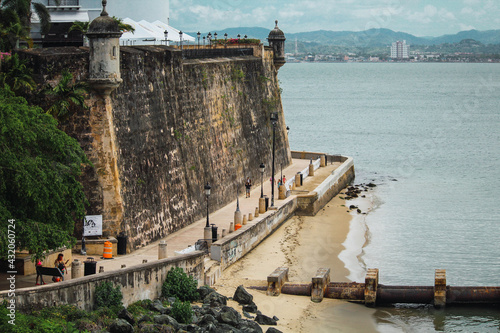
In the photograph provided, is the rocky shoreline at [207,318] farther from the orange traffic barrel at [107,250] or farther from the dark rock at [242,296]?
the orange traffic barrel at [107,250]

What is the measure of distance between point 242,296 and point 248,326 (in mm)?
2725

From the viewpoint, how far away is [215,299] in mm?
27578

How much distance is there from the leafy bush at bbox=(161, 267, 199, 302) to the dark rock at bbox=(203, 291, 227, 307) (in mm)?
420

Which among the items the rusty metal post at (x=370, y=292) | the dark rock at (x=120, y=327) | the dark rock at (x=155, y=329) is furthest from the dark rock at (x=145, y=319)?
the rusty metal post at (x=370, y=292)

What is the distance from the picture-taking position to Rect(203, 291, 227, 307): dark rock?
89.8 ft

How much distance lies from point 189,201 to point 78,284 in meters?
15.1

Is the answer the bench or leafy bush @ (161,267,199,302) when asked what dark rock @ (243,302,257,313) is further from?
the bench

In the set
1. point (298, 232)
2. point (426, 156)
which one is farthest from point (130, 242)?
point (426, 156)

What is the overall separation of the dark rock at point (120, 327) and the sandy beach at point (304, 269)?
5.72 m

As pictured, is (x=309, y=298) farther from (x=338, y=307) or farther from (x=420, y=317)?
(x=420, y=317)

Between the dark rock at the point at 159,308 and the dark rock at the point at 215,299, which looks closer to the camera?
the dark rock at the point at 159,308

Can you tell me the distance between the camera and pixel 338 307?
30375 millimetres

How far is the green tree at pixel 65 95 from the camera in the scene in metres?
29.9

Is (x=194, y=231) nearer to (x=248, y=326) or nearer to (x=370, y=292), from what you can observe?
(x=370, y=292)
